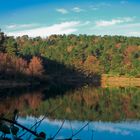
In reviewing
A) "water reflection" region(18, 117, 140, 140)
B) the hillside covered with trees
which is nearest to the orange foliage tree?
the hillside covered with trees

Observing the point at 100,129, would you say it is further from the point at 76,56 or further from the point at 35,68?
the point at 76,56

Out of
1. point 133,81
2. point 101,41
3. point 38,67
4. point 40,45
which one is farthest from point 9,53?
point 101,41

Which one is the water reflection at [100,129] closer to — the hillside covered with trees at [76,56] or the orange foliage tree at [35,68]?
the hillside covered with trees at [76,56]

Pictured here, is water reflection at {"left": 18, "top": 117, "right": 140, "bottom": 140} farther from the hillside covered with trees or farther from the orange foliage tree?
the orange foliage tree

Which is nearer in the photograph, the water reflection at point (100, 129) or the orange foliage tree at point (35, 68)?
the water reflection at point (100, 129)

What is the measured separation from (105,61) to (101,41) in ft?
67.5

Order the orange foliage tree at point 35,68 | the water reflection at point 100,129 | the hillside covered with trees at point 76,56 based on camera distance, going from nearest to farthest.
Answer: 1. the water reflection at point 100,129
2. the orange foliage tree at point 35,68
3. the hillside covered with trees at point 76,56

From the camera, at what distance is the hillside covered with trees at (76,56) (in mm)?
82062

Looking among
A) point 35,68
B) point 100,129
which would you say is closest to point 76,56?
point 35,68

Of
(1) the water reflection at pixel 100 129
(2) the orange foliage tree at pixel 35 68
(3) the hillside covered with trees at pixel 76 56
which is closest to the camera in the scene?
(1) the water reflection at pixel 100 129

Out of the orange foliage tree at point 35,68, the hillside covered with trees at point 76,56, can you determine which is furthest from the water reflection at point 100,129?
the orange foliage tree at point 35,68

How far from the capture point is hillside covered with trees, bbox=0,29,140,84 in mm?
82062

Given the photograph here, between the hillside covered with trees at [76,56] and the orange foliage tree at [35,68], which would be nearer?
the orange foliage tree at [35,68]

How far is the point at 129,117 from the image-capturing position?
1476 inches
